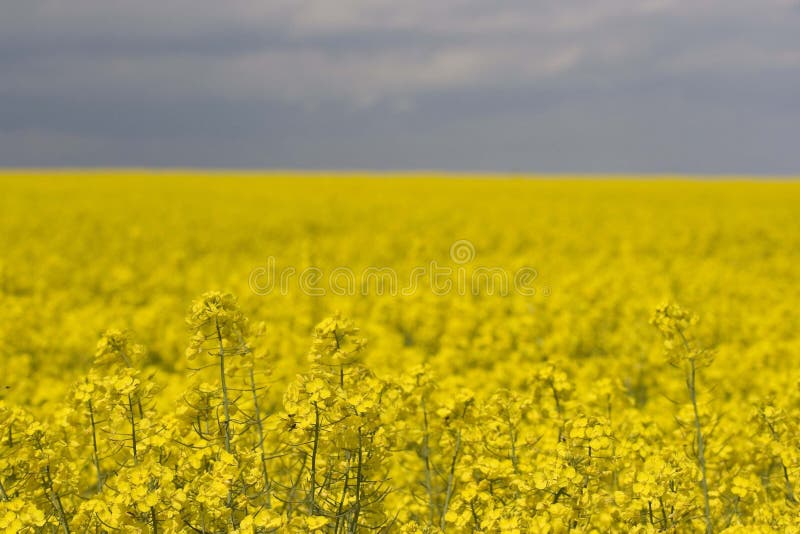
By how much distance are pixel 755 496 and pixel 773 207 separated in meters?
26.0

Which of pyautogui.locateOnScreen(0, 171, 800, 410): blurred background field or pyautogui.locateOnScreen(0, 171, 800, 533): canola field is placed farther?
pyautogui.locateOnScreen(0, 171, 800, 410): blurred background field

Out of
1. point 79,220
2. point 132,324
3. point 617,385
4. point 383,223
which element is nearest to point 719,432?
point 617,385

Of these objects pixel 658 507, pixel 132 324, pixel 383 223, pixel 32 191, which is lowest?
pixel 658 507

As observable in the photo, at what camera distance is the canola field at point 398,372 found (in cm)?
299

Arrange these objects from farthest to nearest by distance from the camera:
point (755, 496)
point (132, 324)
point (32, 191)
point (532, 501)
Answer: point (32, 191), point (132, 324), point (755, 496), point (532, 501)

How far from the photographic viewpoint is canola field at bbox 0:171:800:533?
299 centimetres

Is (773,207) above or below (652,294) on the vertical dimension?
above

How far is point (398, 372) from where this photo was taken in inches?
244

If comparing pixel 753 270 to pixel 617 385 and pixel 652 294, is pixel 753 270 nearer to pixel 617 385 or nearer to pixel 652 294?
pixel 652 294

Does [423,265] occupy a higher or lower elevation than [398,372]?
higher

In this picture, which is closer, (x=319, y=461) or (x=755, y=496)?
(x=319, y=461)

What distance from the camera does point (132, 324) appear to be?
9.34m

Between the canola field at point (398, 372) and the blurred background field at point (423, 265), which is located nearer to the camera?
the canola field at point (398, 372)

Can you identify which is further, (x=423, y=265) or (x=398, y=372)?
(x=423, y=265)
